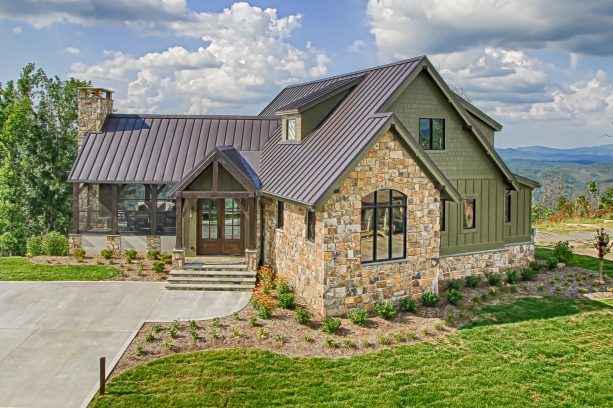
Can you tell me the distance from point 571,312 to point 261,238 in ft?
34.0

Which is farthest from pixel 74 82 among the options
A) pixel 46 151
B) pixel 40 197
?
pixel 40 197

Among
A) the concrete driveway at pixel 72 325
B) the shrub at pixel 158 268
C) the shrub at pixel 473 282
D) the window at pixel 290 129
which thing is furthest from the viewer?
the window at pixel 290 129

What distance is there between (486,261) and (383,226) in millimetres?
5983

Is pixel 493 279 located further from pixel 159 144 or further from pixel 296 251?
pixel 159 144

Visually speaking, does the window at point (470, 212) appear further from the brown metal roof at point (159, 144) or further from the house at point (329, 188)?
the brown metal roof at point (159, 144)

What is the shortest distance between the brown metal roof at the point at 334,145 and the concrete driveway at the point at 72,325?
12.9 feet

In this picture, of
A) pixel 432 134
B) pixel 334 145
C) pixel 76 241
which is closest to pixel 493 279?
pixel 432 134

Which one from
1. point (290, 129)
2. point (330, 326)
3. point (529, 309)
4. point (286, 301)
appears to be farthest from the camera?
point (290, 129)

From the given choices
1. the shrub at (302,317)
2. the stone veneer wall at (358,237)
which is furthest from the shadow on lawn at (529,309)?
the shrub at (302,317)

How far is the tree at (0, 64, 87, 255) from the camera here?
104 ft

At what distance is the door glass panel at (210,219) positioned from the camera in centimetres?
1998

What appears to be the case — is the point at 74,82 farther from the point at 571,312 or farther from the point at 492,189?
the point at 571,312

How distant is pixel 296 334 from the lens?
13.5 meters

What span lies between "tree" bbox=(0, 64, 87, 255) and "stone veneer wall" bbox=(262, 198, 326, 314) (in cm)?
1843
